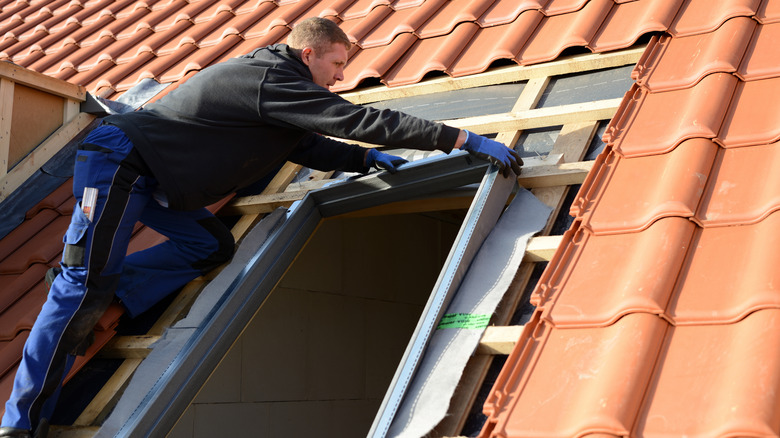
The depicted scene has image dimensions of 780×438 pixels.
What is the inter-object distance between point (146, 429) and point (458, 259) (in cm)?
116

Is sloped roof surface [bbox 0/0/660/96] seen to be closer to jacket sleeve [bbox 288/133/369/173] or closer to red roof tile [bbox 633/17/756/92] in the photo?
red roof tile [bbox 633/17/756/92]

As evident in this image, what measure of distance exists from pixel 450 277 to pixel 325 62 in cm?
108

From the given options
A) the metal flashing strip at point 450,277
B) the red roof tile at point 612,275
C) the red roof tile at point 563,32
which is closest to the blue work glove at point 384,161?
the metal flashing strip at point 450,277

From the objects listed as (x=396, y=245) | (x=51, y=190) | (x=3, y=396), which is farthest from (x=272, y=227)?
(x=396, y=245)

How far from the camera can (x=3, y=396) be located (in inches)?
113

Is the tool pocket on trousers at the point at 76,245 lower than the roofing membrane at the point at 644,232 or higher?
lower

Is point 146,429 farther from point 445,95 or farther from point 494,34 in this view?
point 494,34

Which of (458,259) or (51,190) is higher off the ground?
(458,259)

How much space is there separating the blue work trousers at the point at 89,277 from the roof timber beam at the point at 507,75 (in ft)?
4.07

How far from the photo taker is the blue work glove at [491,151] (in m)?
2.84

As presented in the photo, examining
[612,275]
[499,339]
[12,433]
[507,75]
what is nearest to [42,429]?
[12,433]

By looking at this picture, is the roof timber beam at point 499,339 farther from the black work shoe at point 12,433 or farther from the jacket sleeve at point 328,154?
the black work shoe at point 12,433

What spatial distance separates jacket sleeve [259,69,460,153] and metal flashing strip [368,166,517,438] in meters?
0.23

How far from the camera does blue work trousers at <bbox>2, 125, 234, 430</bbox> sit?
2725 millimetres
